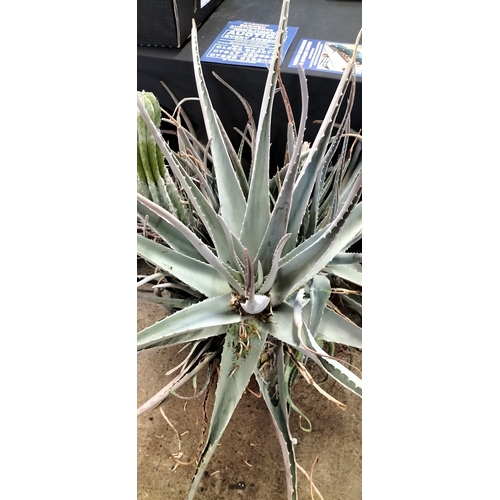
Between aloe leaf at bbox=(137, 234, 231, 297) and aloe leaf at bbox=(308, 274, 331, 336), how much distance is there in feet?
0.26

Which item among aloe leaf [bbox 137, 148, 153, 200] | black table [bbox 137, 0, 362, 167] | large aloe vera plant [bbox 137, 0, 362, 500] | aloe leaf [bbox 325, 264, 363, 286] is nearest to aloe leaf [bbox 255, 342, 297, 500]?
large aloe vera plant [bbox 137, 0, 362, 500]

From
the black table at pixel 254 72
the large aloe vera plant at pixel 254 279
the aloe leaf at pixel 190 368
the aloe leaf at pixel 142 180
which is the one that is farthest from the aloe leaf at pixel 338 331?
the black table at pixel 254 72

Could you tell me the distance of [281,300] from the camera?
41 cm

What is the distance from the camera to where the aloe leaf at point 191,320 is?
37 cm

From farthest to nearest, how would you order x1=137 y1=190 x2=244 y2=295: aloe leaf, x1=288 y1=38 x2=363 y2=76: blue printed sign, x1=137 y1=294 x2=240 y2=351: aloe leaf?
x1=288 y1=38 x2=363 y2=76: blue printed sign
x1=137 y1=294 x2=240 y2=351: aloe leaf
x1=137 y1=190 x2=244 y2=295: aloe leaf

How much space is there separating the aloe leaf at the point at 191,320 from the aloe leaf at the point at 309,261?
4 cm

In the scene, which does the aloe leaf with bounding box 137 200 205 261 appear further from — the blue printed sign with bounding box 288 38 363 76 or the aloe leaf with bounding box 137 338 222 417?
the blue printed sign with bounding box 288 38 363 76

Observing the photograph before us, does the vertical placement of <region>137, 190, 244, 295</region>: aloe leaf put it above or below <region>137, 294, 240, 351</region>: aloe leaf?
above

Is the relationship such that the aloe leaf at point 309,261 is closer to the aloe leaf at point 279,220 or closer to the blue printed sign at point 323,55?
the aloe leaf at point 279,220

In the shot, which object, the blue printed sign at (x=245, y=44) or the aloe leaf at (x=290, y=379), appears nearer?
the aloe leaf at (x=290, y=379)

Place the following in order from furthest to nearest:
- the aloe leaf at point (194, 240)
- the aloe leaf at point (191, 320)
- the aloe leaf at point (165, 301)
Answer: the aloe leaf at point (165, 301) → the aloe leaf at point (191, 320) → the aloe leaf at point (194, 240)

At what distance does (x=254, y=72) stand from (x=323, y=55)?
0.41 ft

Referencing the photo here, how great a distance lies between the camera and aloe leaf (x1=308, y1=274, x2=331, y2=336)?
0.40 metres
